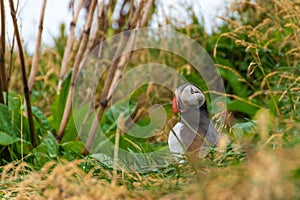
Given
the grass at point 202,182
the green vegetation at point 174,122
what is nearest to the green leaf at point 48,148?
the green vegetation at point 174,122

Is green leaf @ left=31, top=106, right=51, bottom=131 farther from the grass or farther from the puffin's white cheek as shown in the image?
the puffin's white cheek

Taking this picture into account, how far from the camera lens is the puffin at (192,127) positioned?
1.86 meters

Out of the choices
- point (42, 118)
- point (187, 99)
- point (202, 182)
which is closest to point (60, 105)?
point (42, 118)

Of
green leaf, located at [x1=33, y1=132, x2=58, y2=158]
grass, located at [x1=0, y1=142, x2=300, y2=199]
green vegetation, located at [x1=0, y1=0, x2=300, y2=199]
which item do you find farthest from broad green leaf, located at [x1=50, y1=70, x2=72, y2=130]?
grass, located at [x1=0, y1=142, x2=300, y2=199]

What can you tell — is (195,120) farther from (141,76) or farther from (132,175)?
(141,76)

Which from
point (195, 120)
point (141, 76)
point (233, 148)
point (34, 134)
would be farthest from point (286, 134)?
point (141, 76)

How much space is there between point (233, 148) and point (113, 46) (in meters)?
2.70

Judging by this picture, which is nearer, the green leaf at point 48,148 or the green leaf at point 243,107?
the green leaf at point 48,148

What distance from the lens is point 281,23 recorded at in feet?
11.2

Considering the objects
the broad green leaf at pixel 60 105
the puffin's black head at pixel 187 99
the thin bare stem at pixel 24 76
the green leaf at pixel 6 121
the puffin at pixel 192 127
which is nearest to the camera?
the puffin at pixel 192 127

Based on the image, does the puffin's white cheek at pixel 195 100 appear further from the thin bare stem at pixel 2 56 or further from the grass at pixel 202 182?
the thin bare stem at pixel 2 56

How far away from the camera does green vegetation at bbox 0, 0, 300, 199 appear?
1.33 meters

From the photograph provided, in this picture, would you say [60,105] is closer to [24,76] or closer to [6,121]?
[6,121]

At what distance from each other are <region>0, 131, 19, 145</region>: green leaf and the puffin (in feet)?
3.18
